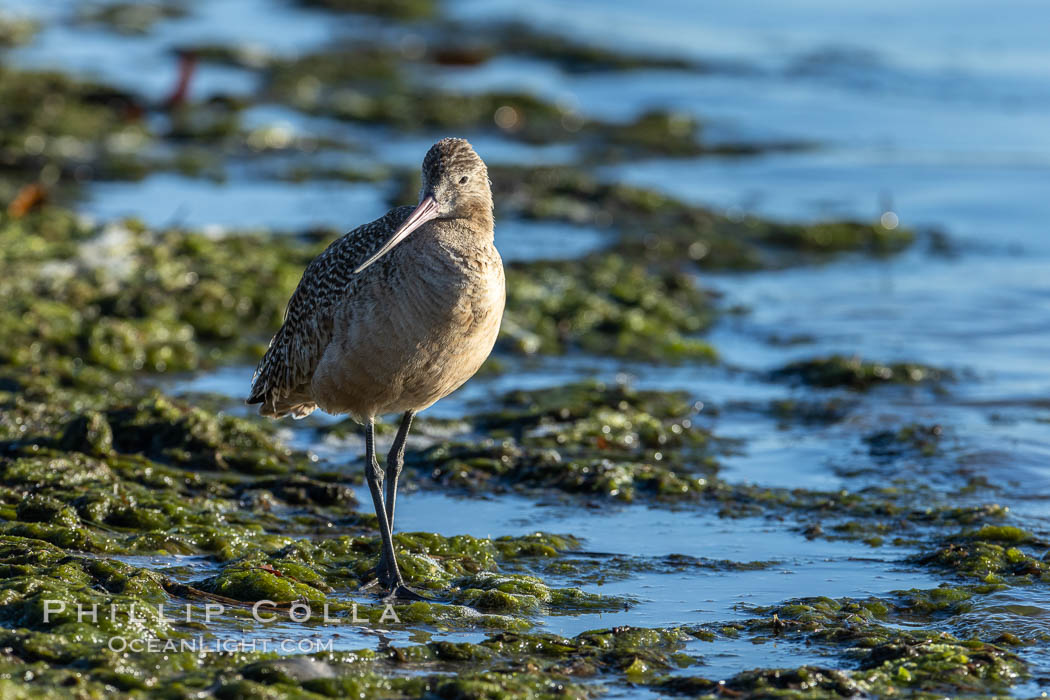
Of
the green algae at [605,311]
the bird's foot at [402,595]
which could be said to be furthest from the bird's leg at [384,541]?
the green algae at [605,311]

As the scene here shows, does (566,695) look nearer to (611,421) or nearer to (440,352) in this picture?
(440,352)

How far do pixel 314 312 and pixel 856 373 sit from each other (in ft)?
11.2

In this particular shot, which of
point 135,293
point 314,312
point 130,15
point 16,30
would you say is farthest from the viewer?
point 130,15

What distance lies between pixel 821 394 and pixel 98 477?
12.3 ft

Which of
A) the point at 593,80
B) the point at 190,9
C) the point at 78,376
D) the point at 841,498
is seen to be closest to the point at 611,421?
the point at 841,498

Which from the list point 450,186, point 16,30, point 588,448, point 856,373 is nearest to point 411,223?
point 450,186

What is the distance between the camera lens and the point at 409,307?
16.1 ft

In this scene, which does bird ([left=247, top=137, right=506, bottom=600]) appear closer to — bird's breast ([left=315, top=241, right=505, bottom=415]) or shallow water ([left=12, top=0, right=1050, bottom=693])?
bird's breast ([left=315, top=241, right=505, bottom=415])

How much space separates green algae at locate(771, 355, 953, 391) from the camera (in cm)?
770

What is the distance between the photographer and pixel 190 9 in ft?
69.0

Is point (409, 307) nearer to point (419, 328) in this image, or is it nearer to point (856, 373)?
point (419, 328)

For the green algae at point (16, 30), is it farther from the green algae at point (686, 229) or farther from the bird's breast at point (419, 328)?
the bird's breast at point (419, 328)

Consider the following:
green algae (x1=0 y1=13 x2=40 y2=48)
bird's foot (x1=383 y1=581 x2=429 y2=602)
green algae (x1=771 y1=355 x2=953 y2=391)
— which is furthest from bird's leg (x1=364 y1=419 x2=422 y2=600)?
green algae (x1=0 y1=13 x2=40 y2=48)

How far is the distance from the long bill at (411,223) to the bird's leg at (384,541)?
69 cm
